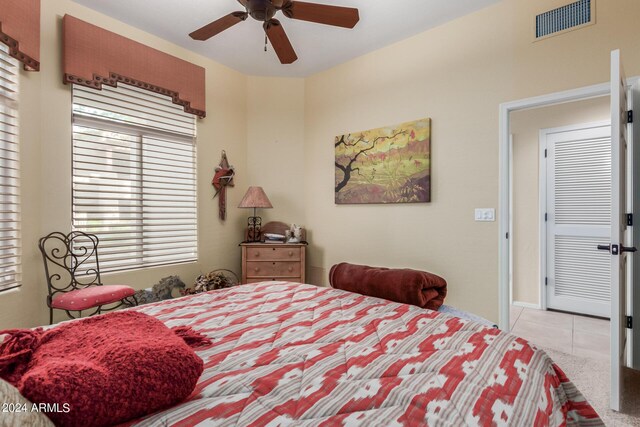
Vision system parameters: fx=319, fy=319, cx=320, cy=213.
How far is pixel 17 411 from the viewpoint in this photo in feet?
1.79

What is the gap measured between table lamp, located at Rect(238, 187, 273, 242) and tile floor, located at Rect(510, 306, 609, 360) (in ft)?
9.37

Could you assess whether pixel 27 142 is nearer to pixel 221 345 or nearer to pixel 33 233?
pixel 33 233

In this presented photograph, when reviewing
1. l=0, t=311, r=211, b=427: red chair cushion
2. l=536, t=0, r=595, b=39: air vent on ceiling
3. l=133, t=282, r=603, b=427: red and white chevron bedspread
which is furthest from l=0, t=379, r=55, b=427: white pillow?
l=536, t=0, r=595, b=39: air vent on ceiling

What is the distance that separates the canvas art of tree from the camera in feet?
9.89

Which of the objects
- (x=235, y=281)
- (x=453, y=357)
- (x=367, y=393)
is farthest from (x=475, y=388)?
(x=235, y=281)

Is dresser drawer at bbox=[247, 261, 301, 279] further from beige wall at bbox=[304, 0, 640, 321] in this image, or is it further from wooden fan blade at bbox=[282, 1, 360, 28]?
wooden fan blade at bbox=[282, 1, 360, 28]

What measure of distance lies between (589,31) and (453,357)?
2608 mm

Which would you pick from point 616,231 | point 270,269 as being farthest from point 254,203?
point 616,231

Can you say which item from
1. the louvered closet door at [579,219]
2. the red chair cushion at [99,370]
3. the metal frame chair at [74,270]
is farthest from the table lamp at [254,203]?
the louvered closet door at [579,219]

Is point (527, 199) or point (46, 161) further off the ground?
point (46, 161)

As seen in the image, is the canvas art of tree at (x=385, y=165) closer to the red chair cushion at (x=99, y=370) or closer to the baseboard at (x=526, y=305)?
the baseboard at (x=526, y=305)

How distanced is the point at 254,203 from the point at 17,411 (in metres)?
3.07

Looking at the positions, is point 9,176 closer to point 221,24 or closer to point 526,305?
point 221,24

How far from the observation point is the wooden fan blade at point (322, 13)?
6.23ft
